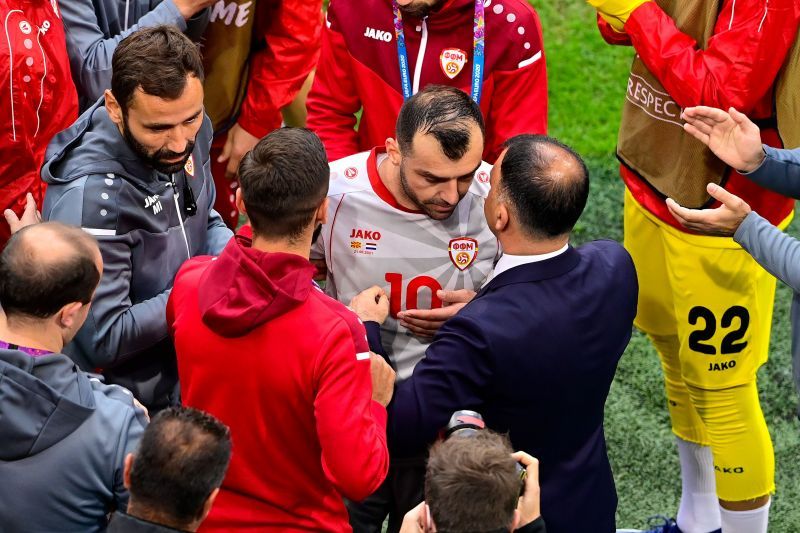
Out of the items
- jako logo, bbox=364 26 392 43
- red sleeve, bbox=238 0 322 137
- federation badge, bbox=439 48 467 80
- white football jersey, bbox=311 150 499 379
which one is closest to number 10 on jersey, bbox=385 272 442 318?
white football jersey, bbox=311 150 499 379

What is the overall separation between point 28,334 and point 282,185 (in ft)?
2.22

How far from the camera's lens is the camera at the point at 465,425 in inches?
92.4

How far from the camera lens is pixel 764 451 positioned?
3.75m

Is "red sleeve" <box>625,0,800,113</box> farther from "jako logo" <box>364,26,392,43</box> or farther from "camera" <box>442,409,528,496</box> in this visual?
"camera" <box>442,409,528,496</box>

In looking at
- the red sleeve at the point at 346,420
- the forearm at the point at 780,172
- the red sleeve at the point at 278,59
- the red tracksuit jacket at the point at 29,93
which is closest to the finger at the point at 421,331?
the red sleeve at the point at 346,420

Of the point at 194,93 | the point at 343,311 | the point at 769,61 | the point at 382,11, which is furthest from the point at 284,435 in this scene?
the point at 769,61

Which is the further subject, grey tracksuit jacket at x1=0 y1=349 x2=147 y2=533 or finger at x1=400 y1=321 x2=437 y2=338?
finger at x1=400 y1=321 x2=437 y2=338

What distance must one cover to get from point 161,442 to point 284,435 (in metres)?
0.43

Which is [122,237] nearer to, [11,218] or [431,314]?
[11,218]

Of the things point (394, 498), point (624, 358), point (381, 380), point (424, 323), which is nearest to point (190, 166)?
point (424, 323)

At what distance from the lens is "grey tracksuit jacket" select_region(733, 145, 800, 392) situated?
9.74 ft

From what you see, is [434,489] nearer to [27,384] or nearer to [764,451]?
[27,384]

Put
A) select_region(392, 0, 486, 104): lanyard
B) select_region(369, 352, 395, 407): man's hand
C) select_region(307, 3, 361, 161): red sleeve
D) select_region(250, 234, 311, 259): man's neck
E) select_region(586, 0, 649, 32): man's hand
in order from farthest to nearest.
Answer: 1. select_region(307, 3, 361, 161): red sleeve
2. select_region(586, 0, 649, 32): man's hand
3. select_region(392, 0, 486, 104): lanyard
4. select_region(369, 352, 395, 407): man's hand
5. select_region(250, 234, 311, 259): man's neck

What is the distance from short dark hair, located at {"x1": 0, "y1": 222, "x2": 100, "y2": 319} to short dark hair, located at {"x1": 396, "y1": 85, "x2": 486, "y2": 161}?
3.23ft
